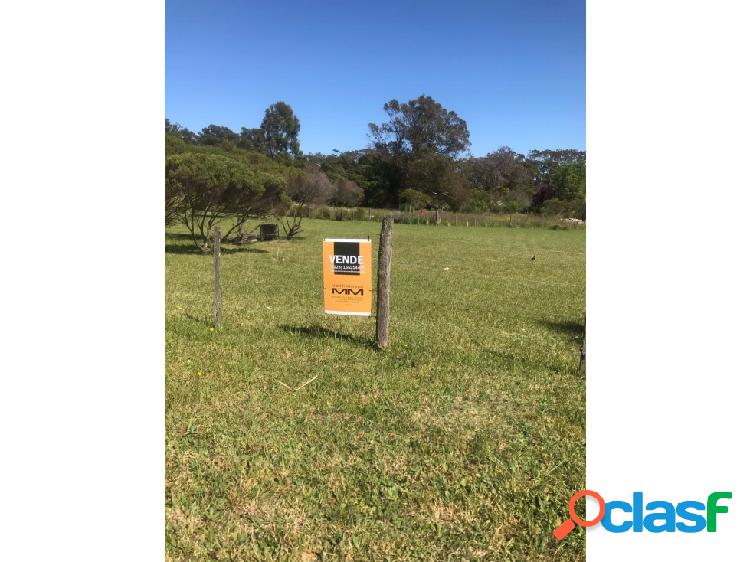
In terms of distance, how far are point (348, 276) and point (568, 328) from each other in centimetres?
358

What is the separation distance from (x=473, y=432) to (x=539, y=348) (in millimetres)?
2626

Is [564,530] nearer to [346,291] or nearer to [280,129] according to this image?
[346,291]

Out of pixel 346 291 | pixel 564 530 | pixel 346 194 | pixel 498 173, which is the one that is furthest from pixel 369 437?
pixel 498 173

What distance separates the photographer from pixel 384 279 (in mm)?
5500

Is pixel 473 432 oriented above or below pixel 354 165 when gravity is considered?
below

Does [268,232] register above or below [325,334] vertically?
above

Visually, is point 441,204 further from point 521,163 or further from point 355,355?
point 355,355

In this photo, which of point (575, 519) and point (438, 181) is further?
point (438, 181)

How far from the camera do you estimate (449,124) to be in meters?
57.9

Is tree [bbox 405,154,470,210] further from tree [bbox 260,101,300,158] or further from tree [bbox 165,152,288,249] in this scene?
tree [bbox 165,152,288,249]

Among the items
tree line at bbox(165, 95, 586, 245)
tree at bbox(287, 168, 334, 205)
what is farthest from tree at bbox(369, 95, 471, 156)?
tree at bbox(287, 168, 334, 205)

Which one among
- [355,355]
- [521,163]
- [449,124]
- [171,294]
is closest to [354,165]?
[449,124]

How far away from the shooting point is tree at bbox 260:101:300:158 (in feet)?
236

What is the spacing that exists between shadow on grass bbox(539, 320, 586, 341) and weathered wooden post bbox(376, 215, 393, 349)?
2.64 m
